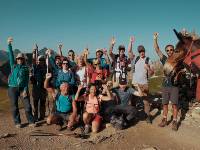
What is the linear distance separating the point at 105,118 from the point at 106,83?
1182 millimetres

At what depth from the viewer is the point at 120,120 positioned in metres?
9.12

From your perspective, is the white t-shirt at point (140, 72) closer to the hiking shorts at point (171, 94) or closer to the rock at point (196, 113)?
the hiking shorts at point (171, 94)

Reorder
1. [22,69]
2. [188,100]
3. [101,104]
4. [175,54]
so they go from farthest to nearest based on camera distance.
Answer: [188,100], [101,104], [22,69], [175,54]

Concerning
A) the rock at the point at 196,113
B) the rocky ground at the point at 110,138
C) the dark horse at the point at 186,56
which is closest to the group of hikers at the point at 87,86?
the rocky ground at the point at 110,138

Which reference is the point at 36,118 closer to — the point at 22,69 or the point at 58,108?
the point at 58,108

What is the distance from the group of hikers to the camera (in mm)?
9086

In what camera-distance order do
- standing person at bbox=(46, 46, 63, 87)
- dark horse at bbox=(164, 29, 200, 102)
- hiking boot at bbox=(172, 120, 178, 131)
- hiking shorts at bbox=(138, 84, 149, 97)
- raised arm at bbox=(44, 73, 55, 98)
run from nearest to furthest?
1. dark horse at bbox=(164, 29, 200, 102)
2. hiking boot at bbox=(172, 120, 178, 131)
3. raised arm at bbox=(44, 73, 55, 98)
4. hiking shorts at bbox=(138, 84, 149, 97)
5. standing person at bbox=(46, 46, 63, 87)

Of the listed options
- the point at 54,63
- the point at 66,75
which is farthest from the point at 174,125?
the point at 54,63

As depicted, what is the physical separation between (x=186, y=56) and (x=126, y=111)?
2.51m

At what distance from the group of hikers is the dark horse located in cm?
65

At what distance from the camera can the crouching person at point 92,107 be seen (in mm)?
8945

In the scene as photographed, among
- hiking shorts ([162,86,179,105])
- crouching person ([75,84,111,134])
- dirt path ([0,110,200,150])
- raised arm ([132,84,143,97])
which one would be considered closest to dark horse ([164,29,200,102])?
hiking shorts ([162,86,179,105])

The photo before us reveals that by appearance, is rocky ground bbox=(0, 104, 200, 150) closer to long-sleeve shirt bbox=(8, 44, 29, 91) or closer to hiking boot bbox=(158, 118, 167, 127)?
hiking boot bbox=(158, 118, 167, 127)

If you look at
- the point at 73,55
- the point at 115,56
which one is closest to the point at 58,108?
the point at 73,55
